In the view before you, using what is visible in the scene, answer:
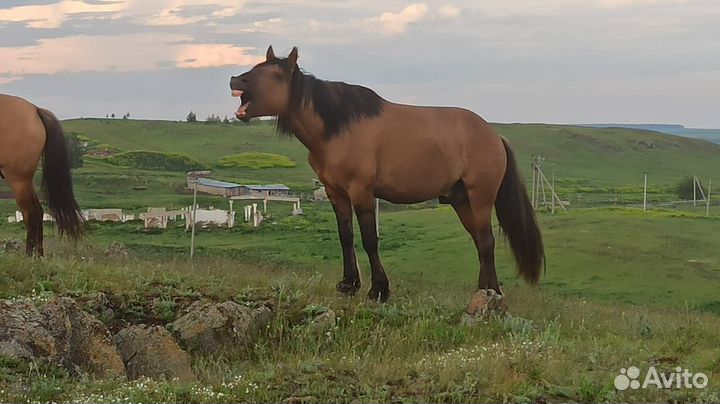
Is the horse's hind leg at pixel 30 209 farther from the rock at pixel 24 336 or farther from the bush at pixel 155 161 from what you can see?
the bush at pixel 155 161

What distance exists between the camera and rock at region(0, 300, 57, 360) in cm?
607

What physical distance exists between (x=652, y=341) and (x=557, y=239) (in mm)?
14285

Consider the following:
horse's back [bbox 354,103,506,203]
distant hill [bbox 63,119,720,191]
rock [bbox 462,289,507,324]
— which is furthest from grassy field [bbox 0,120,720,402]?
distant hill [bbox 63,119,720,191]

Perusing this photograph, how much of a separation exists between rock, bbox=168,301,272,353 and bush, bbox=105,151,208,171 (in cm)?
2712

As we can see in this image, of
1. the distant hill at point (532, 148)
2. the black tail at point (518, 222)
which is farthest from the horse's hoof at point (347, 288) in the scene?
the distant hill at point (532, 148)

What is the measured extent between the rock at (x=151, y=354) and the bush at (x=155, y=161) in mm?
27518

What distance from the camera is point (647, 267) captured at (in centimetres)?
1920

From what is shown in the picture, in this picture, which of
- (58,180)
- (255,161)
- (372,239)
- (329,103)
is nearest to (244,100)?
(329,103)

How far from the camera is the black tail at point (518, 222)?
9.69m

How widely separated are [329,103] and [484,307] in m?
2.75

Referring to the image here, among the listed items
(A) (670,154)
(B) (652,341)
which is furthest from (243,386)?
(A) (670,154)

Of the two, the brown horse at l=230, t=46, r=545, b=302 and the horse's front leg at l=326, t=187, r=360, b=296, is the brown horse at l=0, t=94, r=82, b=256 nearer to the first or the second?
the brown horse at l=230, t=46, r=545, b=302

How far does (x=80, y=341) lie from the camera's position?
21.7ft

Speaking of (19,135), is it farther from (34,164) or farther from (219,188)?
(219,188)
